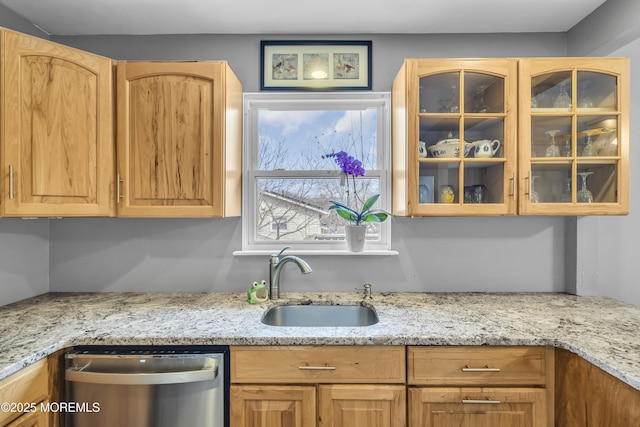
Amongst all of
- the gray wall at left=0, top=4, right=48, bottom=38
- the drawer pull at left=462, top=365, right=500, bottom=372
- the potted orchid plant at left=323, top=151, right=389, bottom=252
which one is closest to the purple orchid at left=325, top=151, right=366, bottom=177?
the potted orchid plant at left=323, top=151, right=389, bottom=252

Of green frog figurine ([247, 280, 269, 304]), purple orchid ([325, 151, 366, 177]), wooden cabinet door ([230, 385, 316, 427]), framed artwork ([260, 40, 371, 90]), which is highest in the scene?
framed artwork ([260, 40, 371, 90])

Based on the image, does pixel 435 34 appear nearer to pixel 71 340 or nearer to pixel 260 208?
pixel 260 208

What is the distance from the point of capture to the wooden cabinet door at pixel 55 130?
1.49 metres

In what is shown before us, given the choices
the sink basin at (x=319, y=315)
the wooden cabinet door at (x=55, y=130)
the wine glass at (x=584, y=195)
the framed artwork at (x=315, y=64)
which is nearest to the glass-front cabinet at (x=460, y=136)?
the wine glass at (x=584, y=195)

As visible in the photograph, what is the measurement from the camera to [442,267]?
209cm

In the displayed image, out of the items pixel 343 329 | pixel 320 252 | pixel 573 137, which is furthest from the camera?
pixel 320 252

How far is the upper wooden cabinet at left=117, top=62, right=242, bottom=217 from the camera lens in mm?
1711

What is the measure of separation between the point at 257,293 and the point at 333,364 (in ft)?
2.37

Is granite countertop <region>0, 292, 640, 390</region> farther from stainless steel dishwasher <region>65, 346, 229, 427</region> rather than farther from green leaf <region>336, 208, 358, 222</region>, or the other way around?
green leaf <region>336, 208, 358, 222</region>

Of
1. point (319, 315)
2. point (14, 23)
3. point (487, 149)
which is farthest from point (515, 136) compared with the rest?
point (14, 23)

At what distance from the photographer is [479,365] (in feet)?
4.47

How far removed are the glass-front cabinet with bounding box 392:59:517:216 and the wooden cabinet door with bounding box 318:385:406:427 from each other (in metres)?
0.83

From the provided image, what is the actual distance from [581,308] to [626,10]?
1469 mm

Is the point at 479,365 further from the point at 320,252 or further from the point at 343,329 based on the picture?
the point at 320,252
